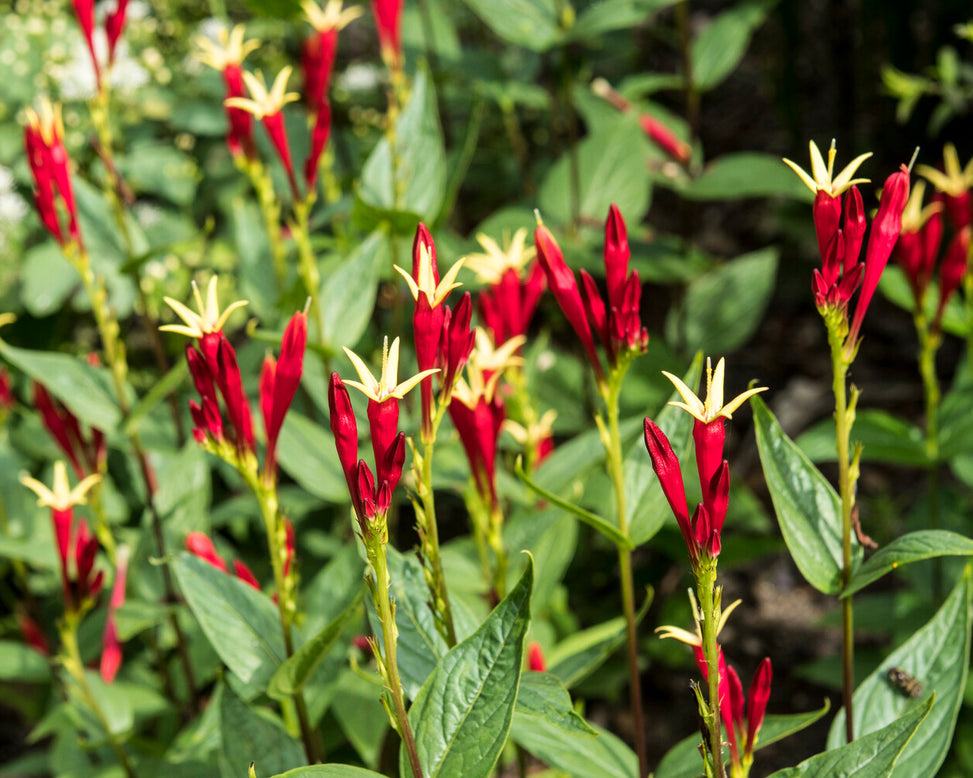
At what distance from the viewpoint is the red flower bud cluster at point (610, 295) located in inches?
40.7

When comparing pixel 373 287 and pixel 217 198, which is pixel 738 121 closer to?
pixel 217 198

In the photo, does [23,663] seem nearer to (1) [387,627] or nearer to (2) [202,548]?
(2) [202,548]

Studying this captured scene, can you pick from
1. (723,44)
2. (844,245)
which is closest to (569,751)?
(844,245)

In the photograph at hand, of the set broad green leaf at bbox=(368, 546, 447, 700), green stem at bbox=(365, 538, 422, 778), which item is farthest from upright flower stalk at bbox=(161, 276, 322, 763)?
green stem at bbox=(365, 538, 422, 778)

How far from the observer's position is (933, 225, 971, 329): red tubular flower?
1559 mm

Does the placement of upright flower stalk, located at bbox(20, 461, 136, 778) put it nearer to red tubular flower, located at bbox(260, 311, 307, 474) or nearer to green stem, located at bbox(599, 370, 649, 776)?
red tubular flower, located at bbox(260, 311, 307, 474)

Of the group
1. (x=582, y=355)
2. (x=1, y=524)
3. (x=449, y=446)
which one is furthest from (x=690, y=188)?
(x=1, y=524)

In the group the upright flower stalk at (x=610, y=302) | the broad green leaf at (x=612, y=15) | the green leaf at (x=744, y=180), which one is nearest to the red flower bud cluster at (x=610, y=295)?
the upright flower stalk at (x=610, y=302)

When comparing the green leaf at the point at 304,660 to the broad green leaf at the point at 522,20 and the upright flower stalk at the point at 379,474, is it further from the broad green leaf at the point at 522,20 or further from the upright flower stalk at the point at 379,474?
the broad green leaf at the point at 522,20

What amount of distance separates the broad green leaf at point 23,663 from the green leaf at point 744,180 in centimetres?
171

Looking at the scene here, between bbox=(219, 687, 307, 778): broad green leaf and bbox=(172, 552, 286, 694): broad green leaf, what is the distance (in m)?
0.03

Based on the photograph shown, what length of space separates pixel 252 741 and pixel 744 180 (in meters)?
1.65

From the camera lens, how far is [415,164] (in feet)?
5.97

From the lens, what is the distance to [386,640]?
838mm
